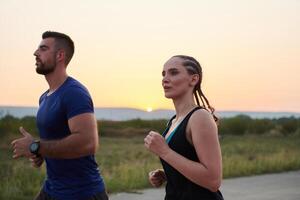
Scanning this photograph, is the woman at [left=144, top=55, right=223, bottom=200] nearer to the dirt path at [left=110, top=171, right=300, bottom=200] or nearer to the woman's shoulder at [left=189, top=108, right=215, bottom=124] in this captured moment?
the woman's shoulder at [left=189, top=108, right=215, bottom=124]

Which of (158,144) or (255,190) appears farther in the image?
(255,190)

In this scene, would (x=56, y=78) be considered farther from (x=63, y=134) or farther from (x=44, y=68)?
(x=63, y=134)

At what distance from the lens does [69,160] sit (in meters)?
3.70

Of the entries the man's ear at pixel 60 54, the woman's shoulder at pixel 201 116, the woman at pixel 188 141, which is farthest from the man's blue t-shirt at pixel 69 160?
→ the woman's shoulder at pixel 201 116

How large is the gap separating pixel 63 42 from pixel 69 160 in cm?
83

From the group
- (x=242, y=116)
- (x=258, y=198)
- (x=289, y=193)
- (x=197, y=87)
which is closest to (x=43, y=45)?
(x=197, y=87)

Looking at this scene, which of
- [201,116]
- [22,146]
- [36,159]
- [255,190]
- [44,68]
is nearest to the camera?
[201,116]

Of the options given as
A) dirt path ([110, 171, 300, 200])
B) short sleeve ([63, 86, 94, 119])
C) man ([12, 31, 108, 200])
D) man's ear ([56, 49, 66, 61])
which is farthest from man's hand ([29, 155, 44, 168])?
dirt path ([110, 171, 300, 200])

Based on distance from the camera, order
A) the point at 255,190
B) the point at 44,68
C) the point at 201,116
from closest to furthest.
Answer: the point at 201,116, the point at 44,68, the point at 255,190

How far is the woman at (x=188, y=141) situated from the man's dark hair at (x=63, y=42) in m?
1.21

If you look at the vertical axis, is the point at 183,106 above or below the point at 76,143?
above

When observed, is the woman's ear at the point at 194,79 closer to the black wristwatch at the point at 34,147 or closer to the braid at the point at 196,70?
the braid at the point at 196,70

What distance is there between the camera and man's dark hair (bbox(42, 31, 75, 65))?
3.95 metres

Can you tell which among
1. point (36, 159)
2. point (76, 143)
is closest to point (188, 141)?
point (76, 143)
